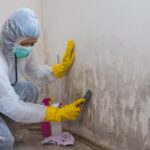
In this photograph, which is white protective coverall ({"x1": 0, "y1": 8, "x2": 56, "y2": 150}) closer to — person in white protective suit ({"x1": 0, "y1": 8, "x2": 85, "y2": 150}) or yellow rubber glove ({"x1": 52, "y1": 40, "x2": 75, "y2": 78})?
person in white protective suit ({"x1": 0, "y1": 8, "x2": 85, "y2": 150})

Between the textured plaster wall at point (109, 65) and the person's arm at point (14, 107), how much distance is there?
36cm

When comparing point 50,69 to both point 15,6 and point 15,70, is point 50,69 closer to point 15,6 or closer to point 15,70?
point 15,70

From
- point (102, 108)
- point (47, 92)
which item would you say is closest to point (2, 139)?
point (102, 108)

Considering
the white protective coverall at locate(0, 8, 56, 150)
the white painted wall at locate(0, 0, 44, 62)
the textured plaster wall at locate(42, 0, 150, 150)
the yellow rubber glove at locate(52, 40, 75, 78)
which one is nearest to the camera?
the textured plaster wall at locate(42, 0, 150, 150)

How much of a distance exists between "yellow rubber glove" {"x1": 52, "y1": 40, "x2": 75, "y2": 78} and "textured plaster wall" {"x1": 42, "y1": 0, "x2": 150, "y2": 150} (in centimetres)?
4

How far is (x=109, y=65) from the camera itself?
1.76m

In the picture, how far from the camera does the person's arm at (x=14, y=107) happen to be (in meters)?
1.65

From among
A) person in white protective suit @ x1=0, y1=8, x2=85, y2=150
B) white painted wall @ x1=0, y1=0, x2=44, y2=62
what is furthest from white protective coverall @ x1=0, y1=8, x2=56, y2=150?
white painted wall @ x1=0, y1=0, x2=44, y2=62

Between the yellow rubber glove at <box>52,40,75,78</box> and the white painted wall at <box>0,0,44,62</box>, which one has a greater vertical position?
the white painted wall at <box>0,0,44,62</box>

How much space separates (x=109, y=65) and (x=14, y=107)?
552mm

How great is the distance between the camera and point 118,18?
1.64 meters

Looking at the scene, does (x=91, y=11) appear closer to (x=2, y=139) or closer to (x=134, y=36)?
(x=134, y=36)

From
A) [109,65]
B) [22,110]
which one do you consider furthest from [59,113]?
[109,65]

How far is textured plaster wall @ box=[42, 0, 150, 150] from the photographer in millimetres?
1556
